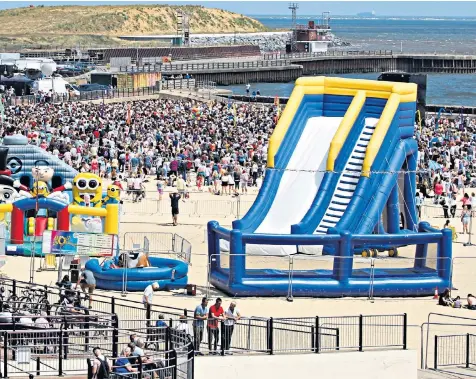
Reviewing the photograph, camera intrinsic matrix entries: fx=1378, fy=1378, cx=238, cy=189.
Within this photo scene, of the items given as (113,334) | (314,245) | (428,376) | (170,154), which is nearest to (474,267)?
(314,245)

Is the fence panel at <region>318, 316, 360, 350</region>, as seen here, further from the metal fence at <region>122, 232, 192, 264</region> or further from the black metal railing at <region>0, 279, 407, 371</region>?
the metal fence at <region>122, 232, 192, 264</region>

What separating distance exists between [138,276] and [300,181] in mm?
4410

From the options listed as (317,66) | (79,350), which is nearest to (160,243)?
(79,350)

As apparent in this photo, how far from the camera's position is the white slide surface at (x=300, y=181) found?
1080 inches

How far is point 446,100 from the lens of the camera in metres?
93.8

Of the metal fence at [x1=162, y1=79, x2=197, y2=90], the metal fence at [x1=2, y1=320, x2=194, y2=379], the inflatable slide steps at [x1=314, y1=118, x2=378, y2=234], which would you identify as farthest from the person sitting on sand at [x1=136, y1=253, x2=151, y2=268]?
the metal fence at [x1=162, y1=79, x2=197, y2=90]

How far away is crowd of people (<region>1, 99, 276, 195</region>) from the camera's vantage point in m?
40.1

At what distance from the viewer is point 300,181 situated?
28234 millimetres

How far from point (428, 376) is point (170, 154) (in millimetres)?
24969

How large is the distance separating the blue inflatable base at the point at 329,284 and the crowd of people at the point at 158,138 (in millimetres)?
10807

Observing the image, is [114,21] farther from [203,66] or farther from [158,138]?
[158,138]

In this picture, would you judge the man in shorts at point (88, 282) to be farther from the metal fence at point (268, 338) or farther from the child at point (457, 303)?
the child at point (457, 303)

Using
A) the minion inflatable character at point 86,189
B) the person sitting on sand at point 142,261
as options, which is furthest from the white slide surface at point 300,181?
the minion inflatable character at point 86,189

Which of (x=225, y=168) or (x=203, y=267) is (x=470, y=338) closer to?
(x=203, y=267)
